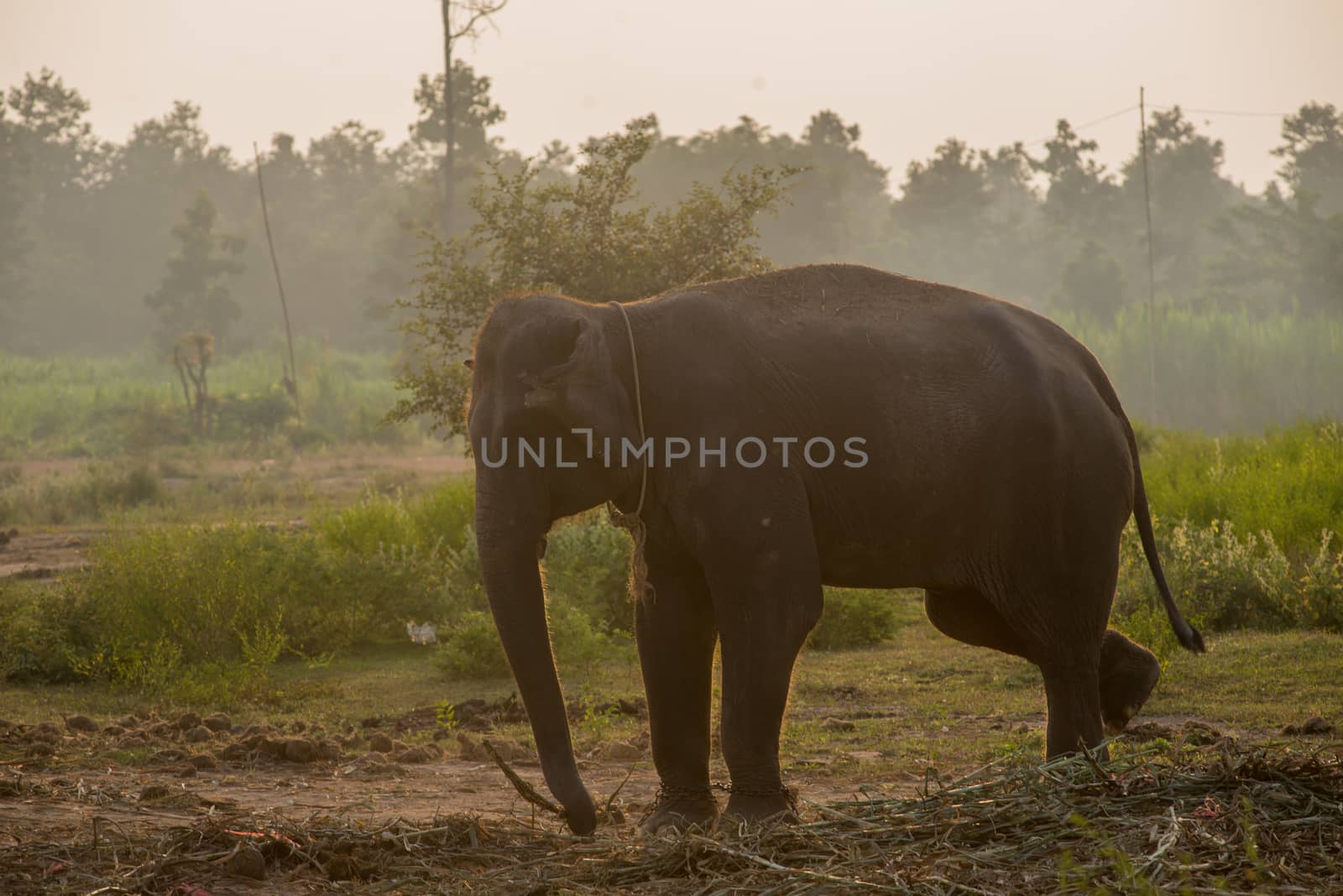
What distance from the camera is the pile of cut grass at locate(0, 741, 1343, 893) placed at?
12.8ft

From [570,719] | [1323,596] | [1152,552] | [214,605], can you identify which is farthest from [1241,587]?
[214,605]

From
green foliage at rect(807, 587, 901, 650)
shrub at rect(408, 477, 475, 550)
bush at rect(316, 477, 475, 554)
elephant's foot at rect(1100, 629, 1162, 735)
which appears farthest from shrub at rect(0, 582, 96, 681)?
elephant's foot at rect(1100, 629, 1162, 735)

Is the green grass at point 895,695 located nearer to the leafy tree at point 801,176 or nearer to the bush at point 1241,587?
the bush at point 1241,587

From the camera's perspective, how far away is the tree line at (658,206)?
1875 inches

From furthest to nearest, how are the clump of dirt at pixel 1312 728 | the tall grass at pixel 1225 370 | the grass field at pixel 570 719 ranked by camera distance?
the tall grass at pixel 1225 370
the clump of dirt at pixel 1312 728
the grass field at pixel 570 719

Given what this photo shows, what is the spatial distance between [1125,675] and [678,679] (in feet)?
5.98

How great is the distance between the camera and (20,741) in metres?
7.52

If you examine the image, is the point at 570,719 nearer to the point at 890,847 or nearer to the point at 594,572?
the point at 594,572

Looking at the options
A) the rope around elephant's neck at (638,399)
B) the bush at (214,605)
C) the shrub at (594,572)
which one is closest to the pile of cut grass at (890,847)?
the rope around elephant's neck at (638,399)

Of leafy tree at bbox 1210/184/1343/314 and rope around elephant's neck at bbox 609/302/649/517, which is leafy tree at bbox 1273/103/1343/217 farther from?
rope around elephant's neck at bbox 609/302/649/517

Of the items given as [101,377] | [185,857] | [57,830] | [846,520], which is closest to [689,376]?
[846,520]

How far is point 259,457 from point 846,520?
26282mm

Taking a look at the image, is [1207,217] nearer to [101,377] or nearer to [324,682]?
[101,377]

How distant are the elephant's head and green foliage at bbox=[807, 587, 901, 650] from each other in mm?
6022
